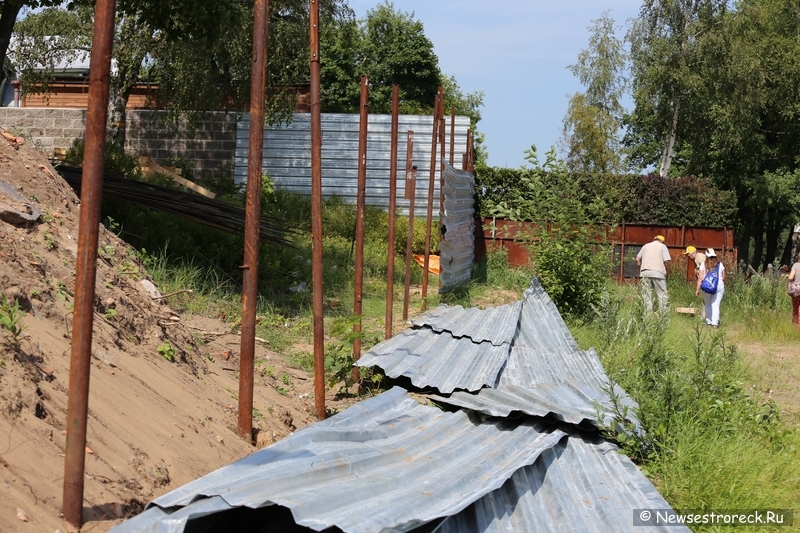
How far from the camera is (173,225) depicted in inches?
371

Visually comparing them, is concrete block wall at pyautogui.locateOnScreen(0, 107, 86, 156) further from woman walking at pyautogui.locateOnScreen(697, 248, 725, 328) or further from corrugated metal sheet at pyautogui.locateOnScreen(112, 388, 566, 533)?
corrugated metal sheet at pyautogui.locateOnScreen(112, 388, 566, 533)

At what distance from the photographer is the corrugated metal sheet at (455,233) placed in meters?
11.2

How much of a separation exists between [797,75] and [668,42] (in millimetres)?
4689

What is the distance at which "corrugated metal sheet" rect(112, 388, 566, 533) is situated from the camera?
9.25ft

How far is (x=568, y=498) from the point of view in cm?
390

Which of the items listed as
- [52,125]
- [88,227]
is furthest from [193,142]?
[88,227]

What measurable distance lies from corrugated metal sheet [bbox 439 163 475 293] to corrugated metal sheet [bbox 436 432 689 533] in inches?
258

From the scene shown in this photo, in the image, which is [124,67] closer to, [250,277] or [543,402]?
[250,277]

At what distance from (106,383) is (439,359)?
3.00 m


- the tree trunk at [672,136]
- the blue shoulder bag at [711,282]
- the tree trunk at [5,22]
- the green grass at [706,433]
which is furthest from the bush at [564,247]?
the tree trunk at [672,136]

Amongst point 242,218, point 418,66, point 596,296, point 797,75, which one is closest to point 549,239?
point 596,296

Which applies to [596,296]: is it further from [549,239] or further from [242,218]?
[242,218]

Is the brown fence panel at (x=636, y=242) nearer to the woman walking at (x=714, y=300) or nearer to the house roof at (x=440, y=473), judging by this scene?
the woman walking at (x=714, y=300)

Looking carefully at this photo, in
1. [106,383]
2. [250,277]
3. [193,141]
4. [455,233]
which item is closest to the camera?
[106,383]
